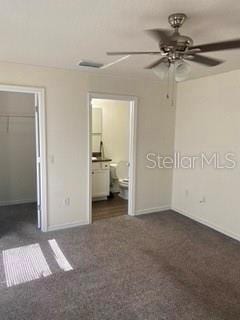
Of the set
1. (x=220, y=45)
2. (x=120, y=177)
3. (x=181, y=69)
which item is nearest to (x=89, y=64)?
(x=181, y=69)

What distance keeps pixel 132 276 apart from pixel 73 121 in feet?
7.55

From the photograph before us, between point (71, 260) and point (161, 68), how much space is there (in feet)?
7.63

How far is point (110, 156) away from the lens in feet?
20.1

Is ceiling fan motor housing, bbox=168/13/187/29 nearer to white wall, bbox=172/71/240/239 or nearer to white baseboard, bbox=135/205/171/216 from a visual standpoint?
white wall, bbox=172/71/240/239

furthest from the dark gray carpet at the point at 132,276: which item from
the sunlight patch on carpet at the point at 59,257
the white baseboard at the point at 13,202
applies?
the white baseboard at the point at 13,202

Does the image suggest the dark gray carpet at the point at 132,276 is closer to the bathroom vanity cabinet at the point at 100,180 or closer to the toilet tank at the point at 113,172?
the bathroom vanity cabinet at the point at 100,180

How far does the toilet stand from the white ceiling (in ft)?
10.2

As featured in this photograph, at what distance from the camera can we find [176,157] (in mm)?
4758

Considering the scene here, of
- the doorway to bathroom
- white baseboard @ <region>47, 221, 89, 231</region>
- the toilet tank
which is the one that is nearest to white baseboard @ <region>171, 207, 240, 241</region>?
the doorway to bathroom

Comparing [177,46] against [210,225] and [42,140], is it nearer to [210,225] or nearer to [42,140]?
[42,140]

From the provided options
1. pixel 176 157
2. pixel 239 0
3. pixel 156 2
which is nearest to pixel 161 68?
pixel 156 2

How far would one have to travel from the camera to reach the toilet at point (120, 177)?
5641 millimetres

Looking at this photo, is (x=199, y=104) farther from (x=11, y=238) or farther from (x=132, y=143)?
(x=11, y=238)

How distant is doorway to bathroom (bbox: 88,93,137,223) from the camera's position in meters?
5.27
